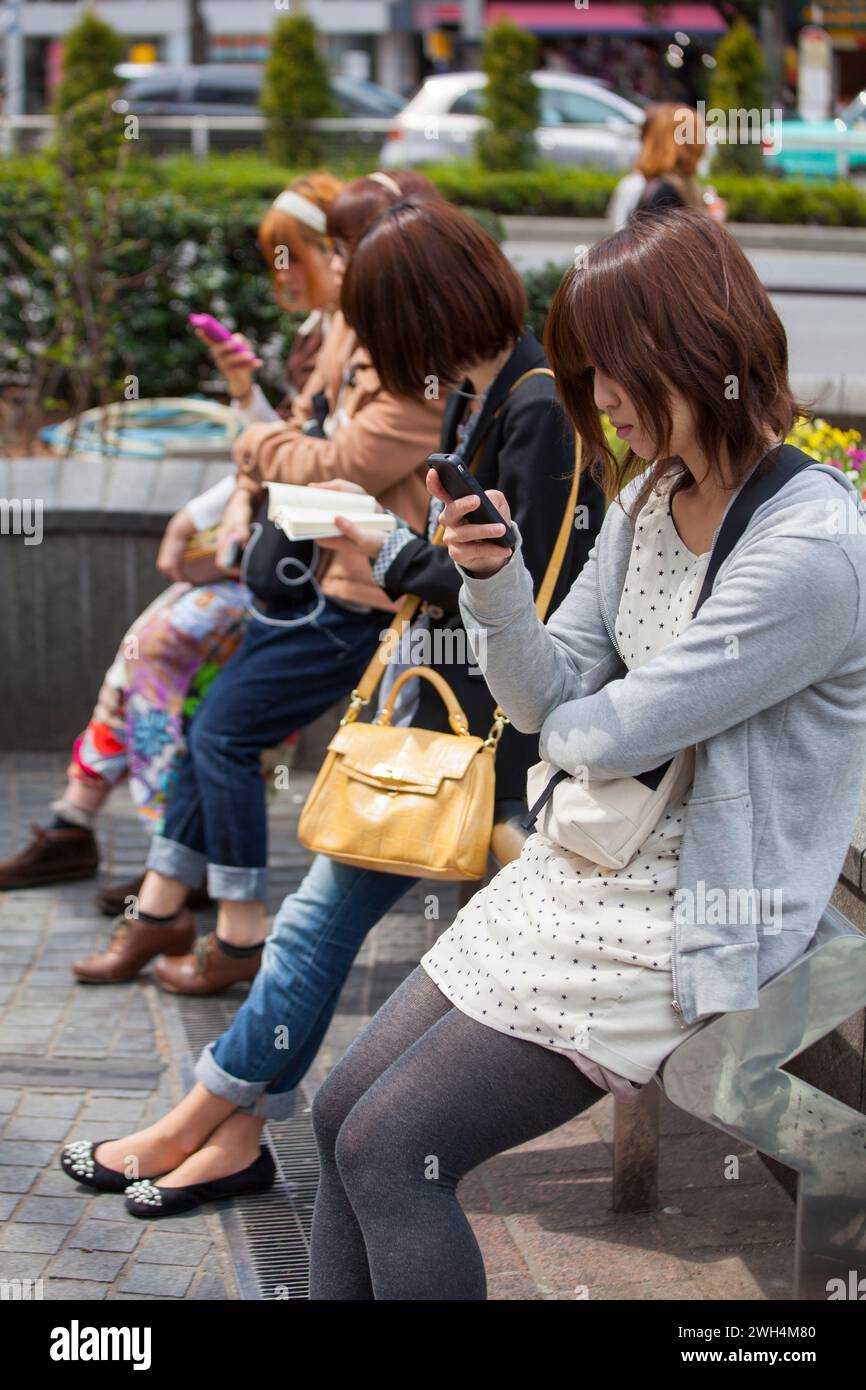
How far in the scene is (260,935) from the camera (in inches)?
165

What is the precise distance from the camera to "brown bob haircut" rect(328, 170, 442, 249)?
3.73 meters

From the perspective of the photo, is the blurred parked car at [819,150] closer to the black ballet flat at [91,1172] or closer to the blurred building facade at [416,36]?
the blurred building facade at [416,36]

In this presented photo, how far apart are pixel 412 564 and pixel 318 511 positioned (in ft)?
0.67

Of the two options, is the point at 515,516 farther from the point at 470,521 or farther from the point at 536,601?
the point at 470,521

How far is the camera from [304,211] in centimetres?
427

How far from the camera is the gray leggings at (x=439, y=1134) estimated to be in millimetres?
2215

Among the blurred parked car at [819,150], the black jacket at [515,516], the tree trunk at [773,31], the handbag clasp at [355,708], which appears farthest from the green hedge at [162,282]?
the tree trunk at [773,31]

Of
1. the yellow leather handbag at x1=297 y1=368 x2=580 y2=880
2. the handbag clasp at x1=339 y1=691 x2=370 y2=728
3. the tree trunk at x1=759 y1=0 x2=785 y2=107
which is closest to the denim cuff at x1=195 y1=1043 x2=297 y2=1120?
the yellow leather handbag at x1=297 y1=368 x2=580 y2=880

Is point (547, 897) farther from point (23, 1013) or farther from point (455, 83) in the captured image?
point (455, 83)

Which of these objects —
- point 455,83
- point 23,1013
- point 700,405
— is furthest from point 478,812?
point 455,83

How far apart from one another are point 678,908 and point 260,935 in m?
2.17

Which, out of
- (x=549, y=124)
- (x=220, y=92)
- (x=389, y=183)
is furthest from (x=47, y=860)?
(x=220, y=92)

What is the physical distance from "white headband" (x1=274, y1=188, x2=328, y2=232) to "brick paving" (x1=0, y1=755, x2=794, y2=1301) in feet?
5.83

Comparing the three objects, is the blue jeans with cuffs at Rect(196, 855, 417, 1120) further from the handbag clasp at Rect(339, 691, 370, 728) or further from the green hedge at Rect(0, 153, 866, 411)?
the green hedge at Rect(0, 153, 866, 411)
